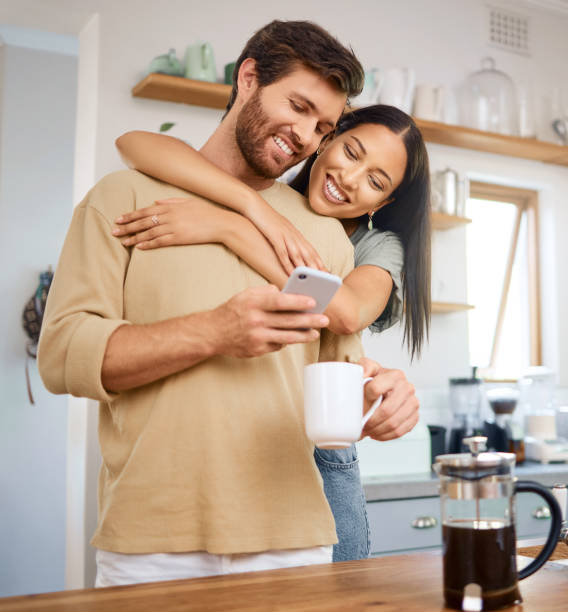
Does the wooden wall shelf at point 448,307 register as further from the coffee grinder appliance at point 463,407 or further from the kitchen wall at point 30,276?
the kitchen wall at point 30,276

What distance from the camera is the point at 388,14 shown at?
3902 mm

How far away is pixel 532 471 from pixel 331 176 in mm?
2057

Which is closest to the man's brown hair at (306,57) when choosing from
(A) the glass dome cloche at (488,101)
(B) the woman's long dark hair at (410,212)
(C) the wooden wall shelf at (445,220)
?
(B) the woman's long dark hair at (410,212)

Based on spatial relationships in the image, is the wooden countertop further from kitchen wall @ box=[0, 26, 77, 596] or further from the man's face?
kitchen wall @ box=[0, 26, 77, 596]

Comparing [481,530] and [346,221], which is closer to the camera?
[481,530]

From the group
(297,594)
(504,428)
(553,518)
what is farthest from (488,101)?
(297,594)

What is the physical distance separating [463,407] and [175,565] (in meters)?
2.73

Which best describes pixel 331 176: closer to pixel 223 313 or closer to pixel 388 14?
pixel 223 313

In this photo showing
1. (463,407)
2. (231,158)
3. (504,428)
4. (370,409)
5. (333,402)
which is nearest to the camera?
(333,402)

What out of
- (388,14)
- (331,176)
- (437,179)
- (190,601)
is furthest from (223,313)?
(388,14)

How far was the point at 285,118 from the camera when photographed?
4.42ft

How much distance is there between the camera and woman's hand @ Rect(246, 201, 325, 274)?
125 centimetres

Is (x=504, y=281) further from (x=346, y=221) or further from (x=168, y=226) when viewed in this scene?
(x=168, y=226)

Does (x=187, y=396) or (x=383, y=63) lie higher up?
(x=383, y=63)
